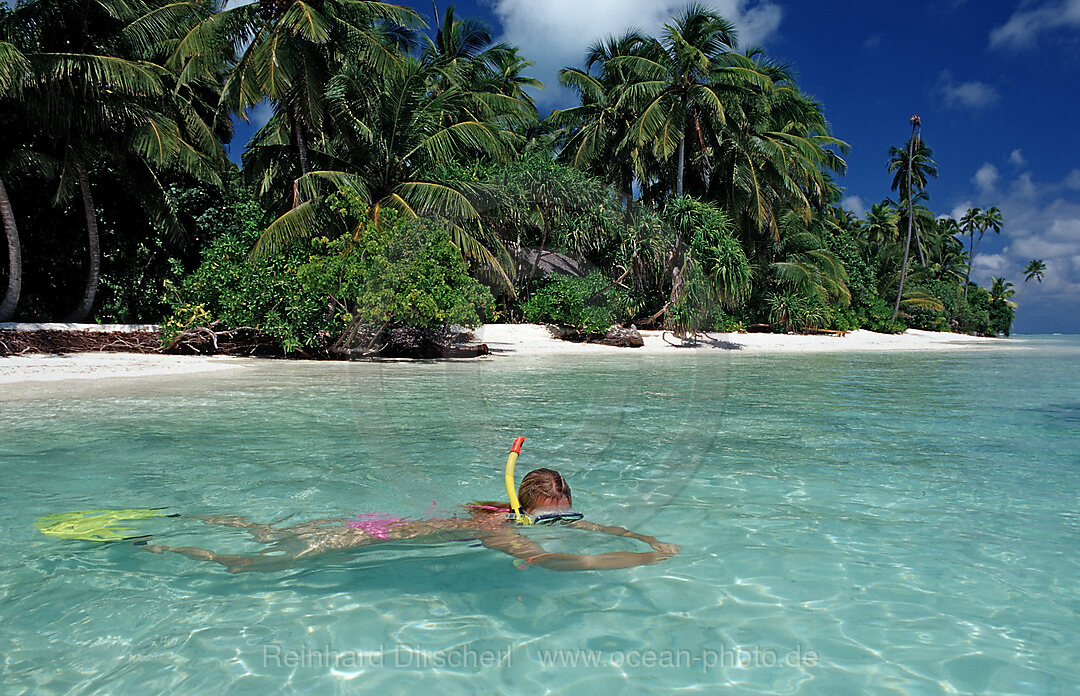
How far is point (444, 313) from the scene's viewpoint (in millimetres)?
16281

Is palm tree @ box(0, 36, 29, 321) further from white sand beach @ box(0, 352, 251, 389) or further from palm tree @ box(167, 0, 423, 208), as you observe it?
palm tree @ box(167, 0, 423, 208)

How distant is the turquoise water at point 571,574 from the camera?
8.68 ft

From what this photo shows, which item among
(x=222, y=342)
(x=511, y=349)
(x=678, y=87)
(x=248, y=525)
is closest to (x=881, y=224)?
(x=678, y=87)

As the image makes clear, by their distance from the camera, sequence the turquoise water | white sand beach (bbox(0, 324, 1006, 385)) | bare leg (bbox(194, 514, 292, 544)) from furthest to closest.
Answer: white sand beach (bbox(0, 324, 1006, 385)), bare leg (bbox(194, 514, 292, 544)), the turquoise water

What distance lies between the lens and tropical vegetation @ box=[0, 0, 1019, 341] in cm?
1614

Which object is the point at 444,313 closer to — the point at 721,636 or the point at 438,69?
the point at 438,69

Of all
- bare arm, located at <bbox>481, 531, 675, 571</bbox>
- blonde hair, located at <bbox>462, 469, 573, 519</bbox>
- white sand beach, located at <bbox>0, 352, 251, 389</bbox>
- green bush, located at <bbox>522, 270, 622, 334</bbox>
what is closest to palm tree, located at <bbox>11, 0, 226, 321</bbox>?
white sand beach, located at <bbox>0, 352, 251, 389</bbox>

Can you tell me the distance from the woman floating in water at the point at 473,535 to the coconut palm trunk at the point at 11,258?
15204mm

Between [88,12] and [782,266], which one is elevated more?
[88,12]

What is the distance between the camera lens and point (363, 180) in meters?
18.2

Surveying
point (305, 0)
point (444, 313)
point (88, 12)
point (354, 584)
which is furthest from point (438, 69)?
point (354, 584)

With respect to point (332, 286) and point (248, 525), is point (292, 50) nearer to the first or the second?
point (332, 286)

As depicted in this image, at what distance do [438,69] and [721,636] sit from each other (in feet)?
80.7

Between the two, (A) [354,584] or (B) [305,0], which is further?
(B) [305,0]
